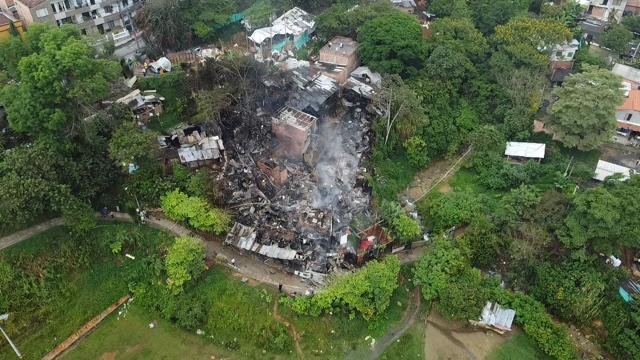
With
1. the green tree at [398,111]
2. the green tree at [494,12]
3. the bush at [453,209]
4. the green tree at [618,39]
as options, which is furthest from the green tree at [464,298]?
the green tree at [618,39]

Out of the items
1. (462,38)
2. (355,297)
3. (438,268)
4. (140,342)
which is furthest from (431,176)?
(140,342)

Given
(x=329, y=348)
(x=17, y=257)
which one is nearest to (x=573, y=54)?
(x=329, y=348)

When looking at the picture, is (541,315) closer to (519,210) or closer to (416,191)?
(519,210)

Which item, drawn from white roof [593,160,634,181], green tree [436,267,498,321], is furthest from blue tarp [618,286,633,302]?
white roof [593,160,634,181]

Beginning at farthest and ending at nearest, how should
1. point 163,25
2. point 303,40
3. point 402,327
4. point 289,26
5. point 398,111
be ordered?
1. point 303,40
2. point 289,26
3. point 163,25
4. point 398,111
5. point 402,327

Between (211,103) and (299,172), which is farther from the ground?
(211,103)

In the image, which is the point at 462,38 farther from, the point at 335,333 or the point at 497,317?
the point at 335,333
